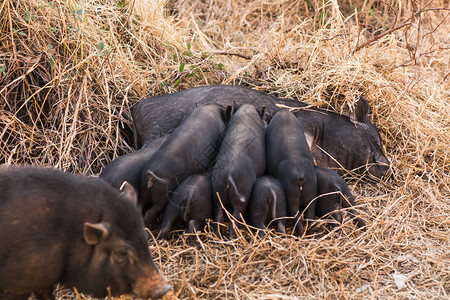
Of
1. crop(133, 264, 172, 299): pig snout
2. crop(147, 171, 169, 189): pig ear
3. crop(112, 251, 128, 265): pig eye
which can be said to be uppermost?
crop(112, 251, 128, 265): pig eye

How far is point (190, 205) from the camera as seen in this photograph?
338cm

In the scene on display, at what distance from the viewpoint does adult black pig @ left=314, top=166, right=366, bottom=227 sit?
359 cm

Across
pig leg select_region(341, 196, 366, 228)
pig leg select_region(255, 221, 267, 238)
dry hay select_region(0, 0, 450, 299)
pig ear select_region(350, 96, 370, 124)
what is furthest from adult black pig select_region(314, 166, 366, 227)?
pig ear select_region(350, 96, 370, 124)

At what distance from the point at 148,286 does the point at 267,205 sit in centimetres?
116

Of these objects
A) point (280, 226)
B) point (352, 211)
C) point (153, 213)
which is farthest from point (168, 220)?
point (352, 211)

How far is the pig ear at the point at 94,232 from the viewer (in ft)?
7.37

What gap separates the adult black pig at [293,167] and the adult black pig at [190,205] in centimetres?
50

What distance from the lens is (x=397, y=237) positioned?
3.45m

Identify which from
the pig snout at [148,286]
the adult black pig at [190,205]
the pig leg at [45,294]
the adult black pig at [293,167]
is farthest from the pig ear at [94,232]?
the adult black pig at [293,167]

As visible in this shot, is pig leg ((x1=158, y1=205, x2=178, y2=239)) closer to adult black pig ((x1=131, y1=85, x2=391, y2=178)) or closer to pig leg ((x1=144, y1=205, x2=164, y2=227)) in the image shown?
pig leg ((x1=144, y1=205, x2=164, y2=227))

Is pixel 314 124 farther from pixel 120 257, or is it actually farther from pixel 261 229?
pixel 120 257

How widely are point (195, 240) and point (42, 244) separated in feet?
4.21

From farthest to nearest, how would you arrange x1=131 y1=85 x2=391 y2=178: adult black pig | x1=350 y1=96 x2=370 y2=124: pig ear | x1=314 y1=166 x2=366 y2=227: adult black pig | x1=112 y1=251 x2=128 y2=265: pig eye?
x1=350 y1=96 x2=370 y2=124: pig ear < x1=131 y1=85 x2=391 y2=178: adult black pig < x1=314 y1=166 x2=366 y2=227: adult black pig < x1=112 y1=251 x2=128 y2=265: pig eye

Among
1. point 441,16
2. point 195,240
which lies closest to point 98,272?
point 195,240
